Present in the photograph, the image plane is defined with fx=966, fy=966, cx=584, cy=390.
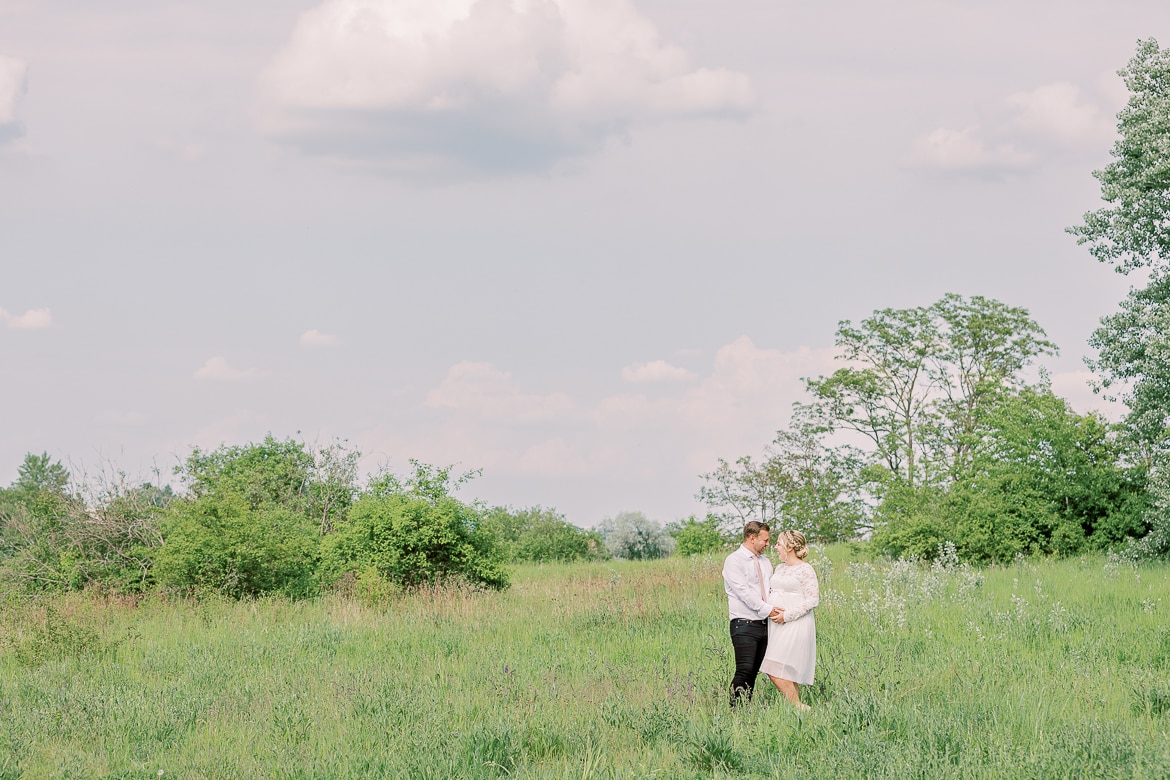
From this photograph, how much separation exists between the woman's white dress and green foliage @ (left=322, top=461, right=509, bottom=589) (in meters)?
12.0

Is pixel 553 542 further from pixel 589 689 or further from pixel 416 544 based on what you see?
pixel 589 689

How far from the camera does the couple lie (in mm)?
9680

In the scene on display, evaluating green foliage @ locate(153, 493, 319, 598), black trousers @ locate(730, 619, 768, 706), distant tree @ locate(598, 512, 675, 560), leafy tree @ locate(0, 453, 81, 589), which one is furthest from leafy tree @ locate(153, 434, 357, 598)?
distant tree @ locate(598, 512, 675, 560)

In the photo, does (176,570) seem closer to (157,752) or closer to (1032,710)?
(157,752)

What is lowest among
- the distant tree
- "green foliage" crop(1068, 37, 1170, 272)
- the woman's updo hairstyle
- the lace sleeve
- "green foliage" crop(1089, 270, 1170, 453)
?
the distant tree

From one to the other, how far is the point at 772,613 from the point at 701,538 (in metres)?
27.0

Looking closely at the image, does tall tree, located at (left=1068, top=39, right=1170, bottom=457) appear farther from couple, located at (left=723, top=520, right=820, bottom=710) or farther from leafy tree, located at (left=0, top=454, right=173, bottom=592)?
leafy tree, located at (left=0, top=454, right=173, bottom=592)

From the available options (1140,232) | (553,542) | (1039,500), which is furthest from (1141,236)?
(553,542)

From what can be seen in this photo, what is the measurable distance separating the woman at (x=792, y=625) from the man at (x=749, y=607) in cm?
12

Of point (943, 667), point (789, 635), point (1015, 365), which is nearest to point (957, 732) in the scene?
point (789, 635)

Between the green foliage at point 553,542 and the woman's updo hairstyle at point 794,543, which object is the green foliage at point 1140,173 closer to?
the woman's updo hairstyle at point 794,543

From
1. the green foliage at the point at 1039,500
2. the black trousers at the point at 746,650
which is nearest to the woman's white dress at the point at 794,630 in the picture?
the black trousers at the point at 746,650

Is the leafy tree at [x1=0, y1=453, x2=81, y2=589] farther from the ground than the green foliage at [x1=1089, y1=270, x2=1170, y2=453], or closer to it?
closer to it

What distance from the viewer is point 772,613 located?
32.1 ft
